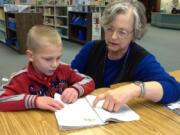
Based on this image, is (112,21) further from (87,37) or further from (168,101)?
(87,37)

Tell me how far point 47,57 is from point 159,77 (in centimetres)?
59

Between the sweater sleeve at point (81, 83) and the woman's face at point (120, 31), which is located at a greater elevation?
the woman's face at point (120, 31)

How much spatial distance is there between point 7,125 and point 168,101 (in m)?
0.74

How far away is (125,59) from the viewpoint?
1.71 m

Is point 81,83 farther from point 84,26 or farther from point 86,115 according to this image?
point 84,26

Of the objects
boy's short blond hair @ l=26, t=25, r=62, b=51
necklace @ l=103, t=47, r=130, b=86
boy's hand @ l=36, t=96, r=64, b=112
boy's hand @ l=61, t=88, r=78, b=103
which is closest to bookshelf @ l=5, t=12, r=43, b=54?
necklace @ l=103, t=47, r=130, b=86

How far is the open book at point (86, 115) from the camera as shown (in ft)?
3.45

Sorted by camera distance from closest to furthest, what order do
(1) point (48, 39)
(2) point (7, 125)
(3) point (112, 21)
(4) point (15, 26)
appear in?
(2) point (7, 125)
(1) point (48, 39)
(3) point (112, 21)
(4) point (15, 26)

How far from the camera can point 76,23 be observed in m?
7.97

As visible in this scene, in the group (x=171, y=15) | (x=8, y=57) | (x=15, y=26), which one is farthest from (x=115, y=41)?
(x=171, y=15)

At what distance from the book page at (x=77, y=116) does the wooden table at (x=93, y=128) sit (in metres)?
0.02

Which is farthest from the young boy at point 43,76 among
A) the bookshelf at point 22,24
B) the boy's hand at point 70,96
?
the bookshelf at point 22,24

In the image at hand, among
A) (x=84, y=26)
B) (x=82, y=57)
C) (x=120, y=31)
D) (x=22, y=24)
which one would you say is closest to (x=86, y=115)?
(x=120, y=31)

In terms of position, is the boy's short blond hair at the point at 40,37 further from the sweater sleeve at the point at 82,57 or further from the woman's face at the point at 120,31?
the sweater sleeve at the point at 82,57
